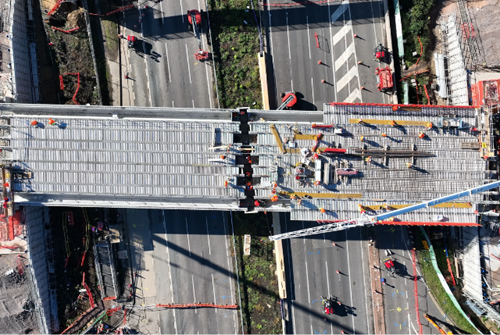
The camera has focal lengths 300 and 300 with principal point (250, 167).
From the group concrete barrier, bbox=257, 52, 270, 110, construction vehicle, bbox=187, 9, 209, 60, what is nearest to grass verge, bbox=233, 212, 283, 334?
concrete barrier, bbox=257, 52, 270, 110

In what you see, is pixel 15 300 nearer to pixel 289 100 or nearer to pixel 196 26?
pixel 196 26

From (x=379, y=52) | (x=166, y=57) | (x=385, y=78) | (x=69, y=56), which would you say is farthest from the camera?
(x=166, y=57)

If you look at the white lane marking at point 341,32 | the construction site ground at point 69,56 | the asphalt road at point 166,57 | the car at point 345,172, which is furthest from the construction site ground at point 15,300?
the white lane marking at point 341,32

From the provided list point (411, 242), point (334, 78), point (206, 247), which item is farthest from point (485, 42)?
point (206, 247)

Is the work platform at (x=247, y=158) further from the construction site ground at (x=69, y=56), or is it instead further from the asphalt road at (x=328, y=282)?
the asphalt road at (x=328, y=282)

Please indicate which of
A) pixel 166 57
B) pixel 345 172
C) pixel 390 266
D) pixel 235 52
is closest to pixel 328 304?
pixel 390 266
